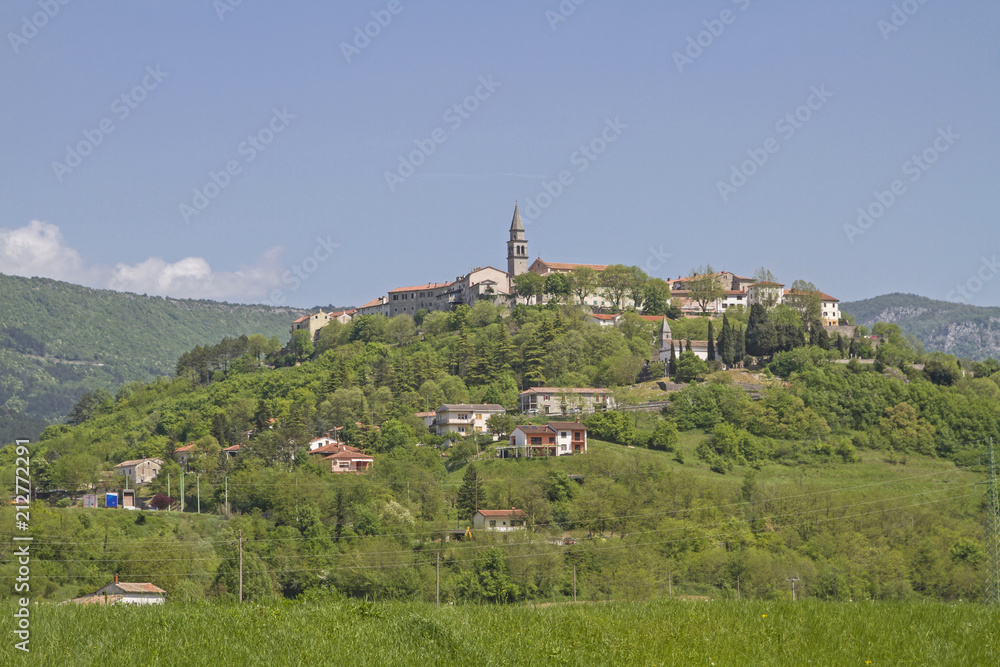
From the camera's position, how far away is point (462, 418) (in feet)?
331

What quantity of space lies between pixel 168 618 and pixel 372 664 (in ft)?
10.2

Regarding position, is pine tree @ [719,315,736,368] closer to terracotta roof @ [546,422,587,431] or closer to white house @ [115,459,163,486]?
terracotta roof @ [546,422,587,431]

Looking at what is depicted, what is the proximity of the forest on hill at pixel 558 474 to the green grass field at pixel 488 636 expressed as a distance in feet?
97.4

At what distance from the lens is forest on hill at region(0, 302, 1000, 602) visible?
203 ft

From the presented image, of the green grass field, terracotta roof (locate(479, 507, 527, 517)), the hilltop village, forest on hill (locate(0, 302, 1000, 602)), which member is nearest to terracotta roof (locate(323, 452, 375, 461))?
forest on hill (locate(0, 302, 1000, 602))

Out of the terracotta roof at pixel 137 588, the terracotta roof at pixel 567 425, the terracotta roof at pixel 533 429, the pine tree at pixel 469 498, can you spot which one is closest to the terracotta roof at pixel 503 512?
the pine tree at pixel 469 498

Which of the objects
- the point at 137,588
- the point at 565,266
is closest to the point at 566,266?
the point at 565,266

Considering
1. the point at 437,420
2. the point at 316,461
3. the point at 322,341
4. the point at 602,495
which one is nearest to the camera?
the point at 602,495

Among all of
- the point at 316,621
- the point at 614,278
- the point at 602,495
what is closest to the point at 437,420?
the point at 602,495

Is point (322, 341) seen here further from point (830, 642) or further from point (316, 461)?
point (830, 642)

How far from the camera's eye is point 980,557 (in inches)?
2591

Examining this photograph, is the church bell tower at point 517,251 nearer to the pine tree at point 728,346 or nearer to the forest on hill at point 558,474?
the forest on hill at point 558,474

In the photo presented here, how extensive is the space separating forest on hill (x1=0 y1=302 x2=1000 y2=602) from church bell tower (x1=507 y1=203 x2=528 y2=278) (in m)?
15.0

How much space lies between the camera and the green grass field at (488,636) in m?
11.4
